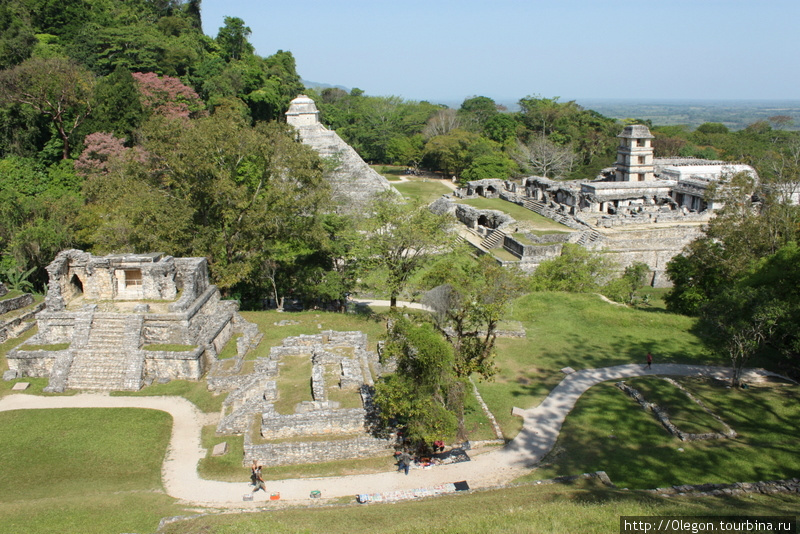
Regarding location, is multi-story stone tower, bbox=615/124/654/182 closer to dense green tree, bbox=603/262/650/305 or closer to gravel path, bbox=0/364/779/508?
dense green tree, bbox=603/262/650/305

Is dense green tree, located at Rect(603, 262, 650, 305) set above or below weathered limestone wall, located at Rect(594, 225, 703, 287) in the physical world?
below

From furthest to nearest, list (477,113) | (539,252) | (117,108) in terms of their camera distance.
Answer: (477,113) → (117,108) → (539,252)

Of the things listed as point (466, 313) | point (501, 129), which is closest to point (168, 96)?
point (466, 313)

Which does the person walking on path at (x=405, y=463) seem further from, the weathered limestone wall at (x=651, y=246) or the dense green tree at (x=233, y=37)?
the dense green tree at (x=233, y=37)

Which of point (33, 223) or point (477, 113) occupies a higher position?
point (477, 113)

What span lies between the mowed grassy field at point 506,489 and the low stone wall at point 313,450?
10.3 inches

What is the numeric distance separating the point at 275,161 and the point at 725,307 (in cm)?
1682

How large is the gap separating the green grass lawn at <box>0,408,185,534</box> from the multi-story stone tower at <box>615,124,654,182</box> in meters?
42.1

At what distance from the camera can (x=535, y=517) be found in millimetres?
9242

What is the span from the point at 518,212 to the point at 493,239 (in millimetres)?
7185

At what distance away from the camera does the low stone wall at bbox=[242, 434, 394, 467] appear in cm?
1273

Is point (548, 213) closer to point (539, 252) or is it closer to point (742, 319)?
point (539, 252)

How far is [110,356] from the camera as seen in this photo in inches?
653

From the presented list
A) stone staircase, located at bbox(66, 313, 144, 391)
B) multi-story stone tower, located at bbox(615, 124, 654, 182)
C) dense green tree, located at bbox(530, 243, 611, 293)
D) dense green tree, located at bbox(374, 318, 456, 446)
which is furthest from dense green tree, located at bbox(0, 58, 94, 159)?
multi-story stone tower, located at bbox(615, 124, 654, 182)
